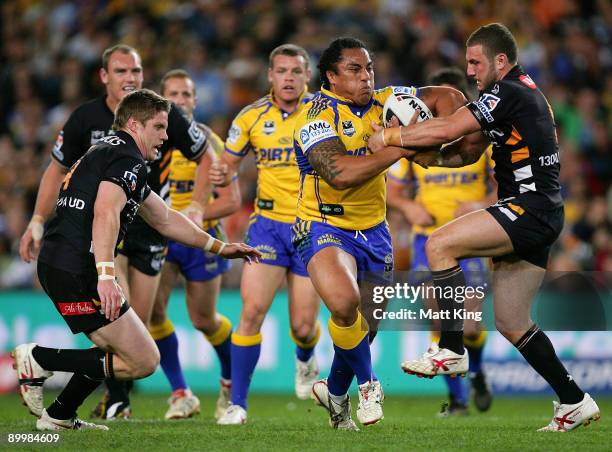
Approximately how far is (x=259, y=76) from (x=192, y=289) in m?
6.97

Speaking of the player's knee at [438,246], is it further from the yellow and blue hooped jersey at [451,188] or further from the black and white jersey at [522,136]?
the yellow and blue hooped jersey at [451,188]

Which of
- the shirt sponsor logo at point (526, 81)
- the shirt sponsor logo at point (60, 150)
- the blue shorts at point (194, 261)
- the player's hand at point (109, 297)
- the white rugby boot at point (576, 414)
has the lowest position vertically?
the white rugby boot at point (576, 414)

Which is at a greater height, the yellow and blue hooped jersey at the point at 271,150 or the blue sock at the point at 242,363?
the yellow and blue hooped jersey at the point at 271,150

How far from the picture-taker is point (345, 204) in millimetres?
7594

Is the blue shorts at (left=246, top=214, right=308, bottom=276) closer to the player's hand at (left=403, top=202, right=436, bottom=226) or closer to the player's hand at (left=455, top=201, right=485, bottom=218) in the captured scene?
the player's hand at (left=403, top=202, right=436, bottom=226)

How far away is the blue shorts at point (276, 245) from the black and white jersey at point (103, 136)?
0.91 metres

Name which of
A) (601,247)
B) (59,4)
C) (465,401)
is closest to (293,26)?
(59,4)

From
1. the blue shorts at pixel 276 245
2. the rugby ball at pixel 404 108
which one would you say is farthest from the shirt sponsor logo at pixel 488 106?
the blue shorts at pixel 276 245

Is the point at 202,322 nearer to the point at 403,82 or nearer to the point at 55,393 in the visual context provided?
the point at 55,393

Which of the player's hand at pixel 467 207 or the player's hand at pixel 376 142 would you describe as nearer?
the player's hand at pixel 376 142

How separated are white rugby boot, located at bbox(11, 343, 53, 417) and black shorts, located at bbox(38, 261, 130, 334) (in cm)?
52

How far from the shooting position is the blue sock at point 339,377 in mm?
7586

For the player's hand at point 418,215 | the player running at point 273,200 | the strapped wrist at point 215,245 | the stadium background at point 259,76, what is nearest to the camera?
the strapped wrist at point 215,245

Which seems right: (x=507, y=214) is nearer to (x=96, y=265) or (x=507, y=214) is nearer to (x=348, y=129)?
(x=348, y=129)
